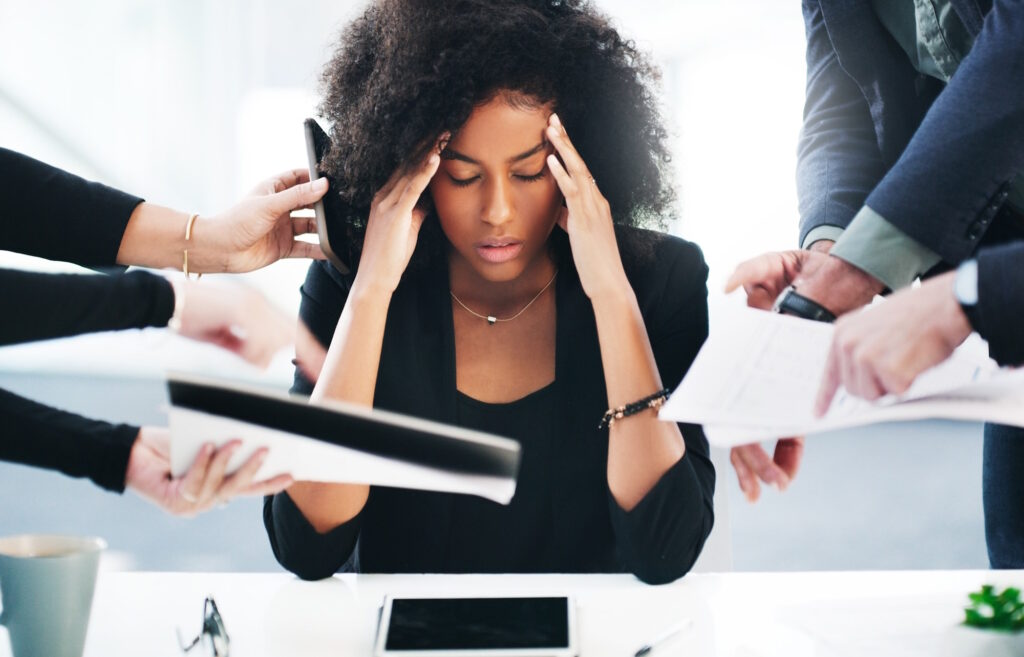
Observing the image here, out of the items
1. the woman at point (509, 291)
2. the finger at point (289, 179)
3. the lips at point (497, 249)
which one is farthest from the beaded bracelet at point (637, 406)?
the finger at point (289, 179)

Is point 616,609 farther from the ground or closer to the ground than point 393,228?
closer to the ground

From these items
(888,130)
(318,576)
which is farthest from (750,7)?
(318,576)

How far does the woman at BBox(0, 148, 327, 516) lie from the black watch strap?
0.57 m

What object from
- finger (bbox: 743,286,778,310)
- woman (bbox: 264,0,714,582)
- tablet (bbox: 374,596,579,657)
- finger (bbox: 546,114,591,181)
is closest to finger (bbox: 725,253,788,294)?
finger (bbox: 743,286,778,310)

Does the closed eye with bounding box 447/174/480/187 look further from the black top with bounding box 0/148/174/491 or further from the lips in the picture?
the black top with bounding box 0/148/174/491

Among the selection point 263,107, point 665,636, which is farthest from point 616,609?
point 263,107

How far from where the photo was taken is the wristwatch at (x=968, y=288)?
0.82 metres

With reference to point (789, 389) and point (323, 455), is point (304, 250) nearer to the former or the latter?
point (323, 455)

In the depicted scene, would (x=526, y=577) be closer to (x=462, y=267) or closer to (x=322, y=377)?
(x=322, y=377)

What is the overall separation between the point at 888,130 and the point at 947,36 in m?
0.18

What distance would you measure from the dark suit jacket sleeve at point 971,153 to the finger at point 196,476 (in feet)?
2.51

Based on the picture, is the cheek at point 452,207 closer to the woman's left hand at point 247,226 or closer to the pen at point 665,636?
the woman's left hand at point 247,226

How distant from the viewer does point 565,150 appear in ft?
4.16

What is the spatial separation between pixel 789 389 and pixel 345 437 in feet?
1.33
